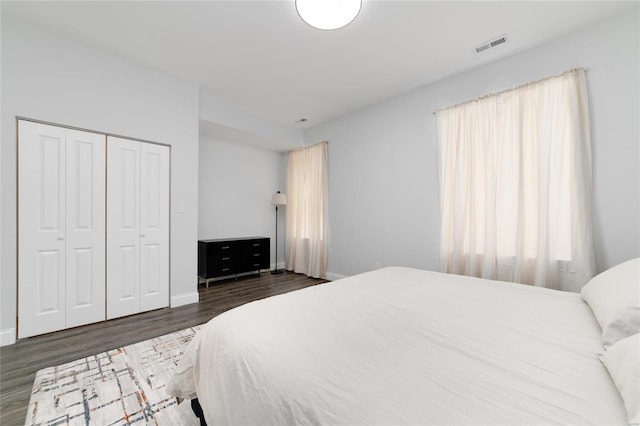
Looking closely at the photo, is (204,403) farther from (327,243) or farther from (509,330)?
(327,243)

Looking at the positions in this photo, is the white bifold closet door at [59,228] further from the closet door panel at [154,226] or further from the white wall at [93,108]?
the closet door panel at [154,226]

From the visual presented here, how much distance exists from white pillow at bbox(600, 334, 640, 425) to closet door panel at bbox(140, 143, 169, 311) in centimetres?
381

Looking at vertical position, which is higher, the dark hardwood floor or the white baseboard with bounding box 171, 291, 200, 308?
the white baseboard with bounding box 171, 291, 200, 308

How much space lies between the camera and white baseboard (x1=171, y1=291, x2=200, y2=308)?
3330 mm

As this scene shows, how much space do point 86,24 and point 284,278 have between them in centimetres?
416

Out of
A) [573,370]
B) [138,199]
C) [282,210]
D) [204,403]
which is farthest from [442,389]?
[282,210]

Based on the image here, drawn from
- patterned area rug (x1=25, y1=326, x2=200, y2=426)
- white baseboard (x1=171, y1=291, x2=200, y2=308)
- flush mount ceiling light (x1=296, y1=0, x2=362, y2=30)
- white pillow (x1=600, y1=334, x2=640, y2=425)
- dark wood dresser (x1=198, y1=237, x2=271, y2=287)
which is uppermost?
flush mount ceiling light (x1=296, y1=0, x2=362, y2=30)

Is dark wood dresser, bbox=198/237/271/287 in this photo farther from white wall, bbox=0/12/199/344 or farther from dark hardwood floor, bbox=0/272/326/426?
white wall, bbox=0/12/199/344

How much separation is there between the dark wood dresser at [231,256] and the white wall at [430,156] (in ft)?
4.52

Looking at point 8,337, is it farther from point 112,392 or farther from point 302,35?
A: point 302,35

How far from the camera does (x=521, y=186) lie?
8.77 ft

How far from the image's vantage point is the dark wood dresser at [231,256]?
423 centimetres

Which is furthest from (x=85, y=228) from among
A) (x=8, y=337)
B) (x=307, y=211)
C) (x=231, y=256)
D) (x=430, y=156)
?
(x=430, y=156)

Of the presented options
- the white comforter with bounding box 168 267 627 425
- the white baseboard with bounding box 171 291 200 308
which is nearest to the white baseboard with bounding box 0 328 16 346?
the white baseboard with bounding box 171 291 200 308
